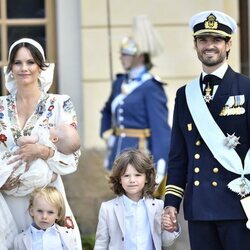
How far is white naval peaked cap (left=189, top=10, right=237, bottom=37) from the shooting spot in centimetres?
513

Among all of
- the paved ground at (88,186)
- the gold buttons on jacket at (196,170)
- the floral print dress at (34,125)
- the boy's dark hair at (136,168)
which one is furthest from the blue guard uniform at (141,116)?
the gold buttons on jacket at (196,170)

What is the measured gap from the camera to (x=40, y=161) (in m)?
5.42

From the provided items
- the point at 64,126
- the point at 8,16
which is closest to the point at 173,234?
the point at 64,126

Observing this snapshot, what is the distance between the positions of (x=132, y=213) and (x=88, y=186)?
137 inches

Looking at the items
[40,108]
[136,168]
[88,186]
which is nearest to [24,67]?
[40,108]

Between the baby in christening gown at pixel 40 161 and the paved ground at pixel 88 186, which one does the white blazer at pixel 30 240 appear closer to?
the baby in christening gown at pixel 40 161

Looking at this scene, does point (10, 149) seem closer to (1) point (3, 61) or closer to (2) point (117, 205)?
(2) point (117, 205)

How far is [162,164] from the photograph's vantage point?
26.5 ft

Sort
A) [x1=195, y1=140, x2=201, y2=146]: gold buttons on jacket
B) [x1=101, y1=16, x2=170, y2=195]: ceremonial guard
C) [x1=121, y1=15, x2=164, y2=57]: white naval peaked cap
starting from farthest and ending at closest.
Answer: [x1=121, y1=15, x2=164, y2=57]: white naval peaked cap
[x1=101, y1=16, x2=170, y2=195]: ceremonial guard
[x1=195, y1=140, x2=201, y2=146]: gold buttons on jacket

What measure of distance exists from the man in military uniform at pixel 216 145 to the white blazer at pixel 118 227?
223 mm

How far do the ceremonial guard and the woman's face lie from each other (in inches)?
102

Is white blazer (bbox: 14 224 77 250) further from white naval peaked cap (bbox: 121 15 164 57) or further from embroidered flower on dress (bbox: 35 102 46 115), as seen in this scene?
white naval peaked cap (bbox: 121 15 164 57)

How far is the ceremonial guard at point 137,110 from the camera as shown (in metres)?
8.11

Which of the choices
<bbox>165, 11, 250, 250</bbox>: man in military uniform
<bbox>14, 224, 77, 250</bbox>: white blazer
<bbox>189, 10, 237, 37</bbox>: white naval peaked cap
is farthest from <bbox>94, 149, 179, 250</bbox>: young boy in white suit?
<bbox>189, 10, 237, 37</bbox>: white naval peaked cap
